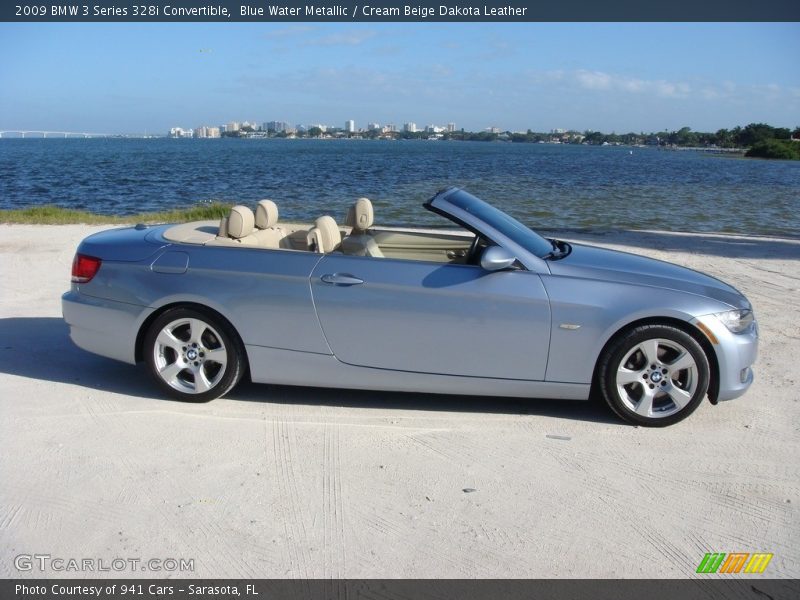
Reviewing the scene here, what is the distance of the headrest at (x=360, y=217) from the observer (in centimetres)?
565

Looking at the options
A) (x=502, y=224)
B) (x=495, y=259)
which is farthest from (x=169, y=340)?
(x=502, y=224)

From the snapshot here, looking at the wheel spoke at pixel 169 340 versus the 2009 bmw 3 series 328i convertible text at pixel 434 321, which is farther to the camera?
the wheel spoke at pixel 169 340

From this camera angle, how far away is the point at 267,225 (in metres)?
5.76

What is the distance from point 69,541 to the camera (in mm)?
3465

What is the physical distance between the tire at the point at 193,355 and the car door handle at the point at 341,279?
739 millimetres

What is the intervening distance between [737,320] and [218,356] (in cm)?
337

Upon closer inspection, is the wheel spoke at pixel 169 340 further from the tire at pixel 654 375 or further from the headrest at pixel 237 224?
the tire at pixel 654 375

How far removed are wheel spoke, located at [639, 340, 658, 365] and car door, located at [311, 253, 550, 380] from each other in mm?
605

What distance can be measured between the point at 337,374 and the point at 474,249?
126 centimetres

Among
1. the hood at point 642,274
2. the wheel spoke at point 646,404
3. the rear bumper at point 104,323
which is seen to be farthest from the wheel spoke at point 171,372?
the wheel spoke at point 646,404

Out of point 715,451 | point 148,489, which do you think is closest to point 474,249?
point 715,451

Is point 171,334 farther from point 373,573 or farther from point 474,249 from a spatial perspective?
point 373,573
